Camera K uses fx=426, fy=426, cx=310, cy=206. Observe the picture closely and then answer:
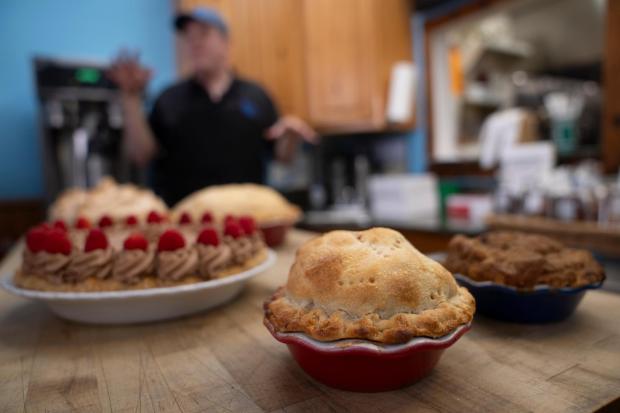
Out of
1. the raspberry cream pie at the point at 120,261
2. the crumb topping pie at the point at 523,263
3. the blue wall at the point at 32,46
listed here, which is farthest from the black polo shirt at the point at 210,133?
the crumb topping pie at the point at 523,263

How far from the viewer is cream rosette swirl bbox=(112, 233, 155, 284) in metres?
0.83

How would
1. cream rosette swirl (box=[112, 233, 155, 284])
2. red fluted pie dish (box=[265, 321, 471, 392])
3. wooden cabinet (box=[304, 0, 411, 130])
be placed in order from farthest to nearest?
wooden cabinet (box=[304, 0, 411, 130]) < cream rosette swirl (box=[112, 233, 155, 284]) < red fluted pie dish (box=[265, 321, 471, 392])

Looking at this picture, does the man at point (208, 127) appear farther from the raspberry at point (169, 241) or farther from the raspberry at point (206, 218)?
the raspberry at point (169, 241)

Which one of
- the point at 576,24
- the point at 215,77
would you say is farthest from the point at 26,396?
the point at 576,24

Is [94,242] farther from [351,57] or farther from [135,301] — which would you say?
[351,57]

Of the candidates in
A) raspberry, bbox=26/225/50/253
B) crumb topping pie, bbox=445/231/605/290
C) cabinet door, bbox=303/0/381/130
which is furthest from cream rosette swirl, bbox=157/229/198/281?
cabinet door, bbox=303/0/381/130

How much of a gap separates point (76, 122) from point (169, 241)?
2.33 m

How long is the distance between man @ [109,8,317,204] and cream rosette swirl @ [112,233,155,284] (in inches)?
61.0

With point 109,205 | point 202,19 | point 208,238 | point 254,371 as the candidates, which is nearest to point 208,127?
point 202,19

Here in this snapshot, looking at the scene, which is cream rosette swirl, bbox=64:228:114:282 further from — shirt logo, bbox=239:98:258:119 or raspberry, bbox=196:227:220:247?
shirt logo, bbox=239:98:258:119

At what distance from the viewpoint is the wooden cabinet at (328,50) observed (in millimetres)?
3049

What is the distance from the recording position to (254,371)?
0.64m

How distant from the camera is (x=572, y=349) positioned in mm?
668

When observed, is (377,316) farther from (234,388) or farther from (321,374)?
(234,388)
